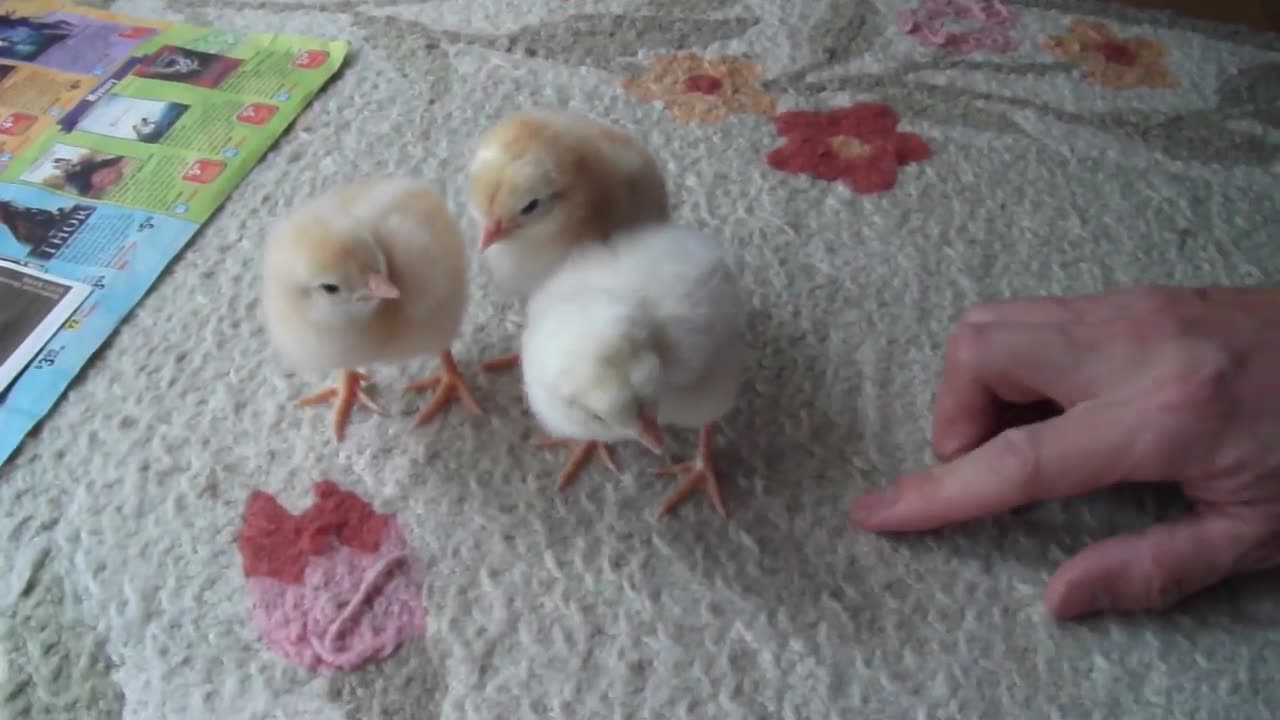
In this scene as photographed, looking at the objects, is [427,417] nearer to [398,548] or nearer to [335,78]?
[398,548]

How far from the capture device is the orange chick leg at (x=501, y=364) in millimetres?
1062

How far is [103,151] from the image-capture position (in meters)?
1.26

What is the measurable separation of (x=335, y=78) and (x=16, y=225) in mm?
422

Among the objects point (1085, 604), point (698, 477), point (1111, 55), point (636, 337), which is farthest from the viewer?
point (1111, 55)

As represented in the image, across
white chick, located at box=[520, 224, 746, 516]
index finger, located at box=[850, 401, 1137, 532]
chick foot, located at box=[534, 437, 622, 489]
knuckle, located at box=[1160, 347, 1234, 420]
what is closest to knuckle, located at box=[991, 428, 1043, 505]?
index finger, located at box=[850, 401, 1137, 532]

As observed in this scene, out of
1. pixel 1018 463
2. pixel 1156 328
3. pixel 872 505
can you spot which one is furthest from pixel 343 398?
pixel 1156 328

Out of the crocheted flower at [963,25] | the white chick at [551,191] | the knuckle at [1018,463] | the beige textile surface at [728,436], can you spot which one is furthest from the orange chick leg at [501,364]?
the crocheted flower at [963,25]

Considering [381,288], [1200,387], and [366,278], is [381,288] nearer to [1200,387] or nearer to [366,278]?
[366,278]

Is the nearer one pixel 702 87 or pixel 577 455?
pixel 577 455

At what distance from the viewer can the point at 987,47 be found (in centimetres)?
138

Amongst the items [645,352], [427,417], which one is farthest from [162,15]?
[645,352]

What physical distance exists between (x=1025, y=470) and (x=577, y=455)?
401 millimetres

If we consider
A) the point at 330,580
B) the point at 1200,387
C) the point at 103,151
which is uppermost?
the point at 1200,387

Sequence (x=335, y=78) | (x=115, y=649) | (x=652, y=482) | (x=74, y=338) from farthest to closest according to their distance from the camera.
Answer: (x=335, y=78)
(x=74, y=338)
(x=652, y=482)
(x=115, y=649)
